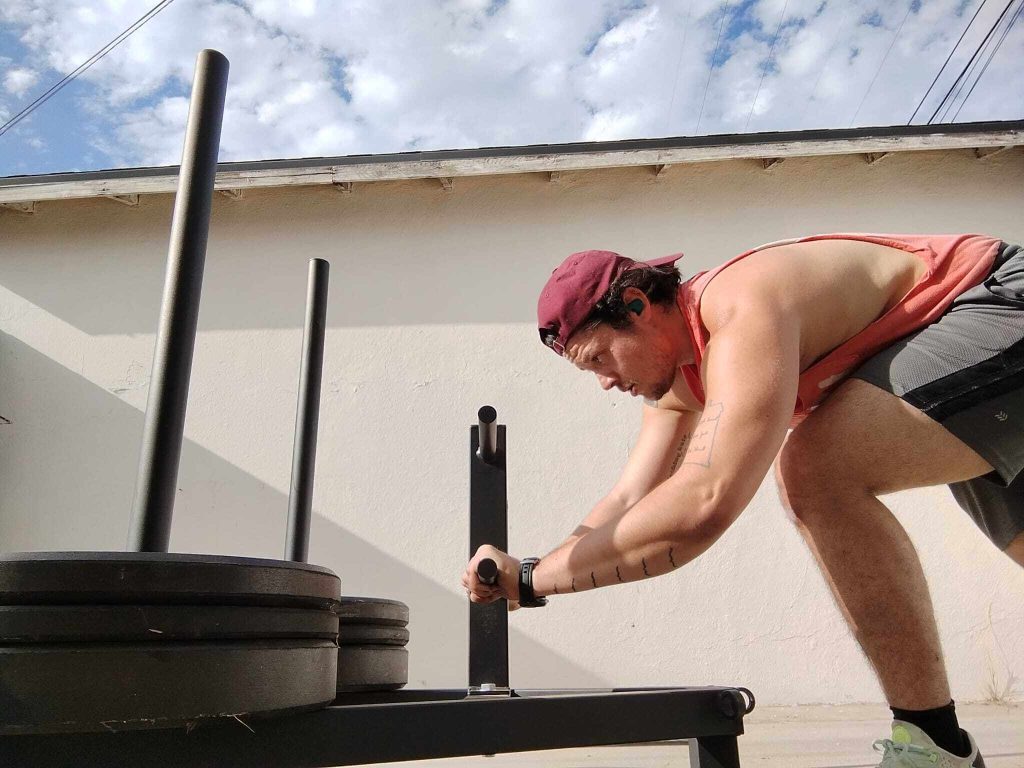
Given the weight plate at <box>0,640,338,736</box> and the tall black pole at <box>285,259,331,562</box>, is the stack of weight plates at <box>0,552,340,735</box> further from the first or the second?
the tall black pole at <box>285,259,331,562</box>

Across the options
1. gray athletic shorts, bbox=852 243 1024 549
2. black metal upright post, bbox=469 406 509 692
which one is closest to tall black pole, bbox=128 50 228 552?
black metal upright post, bbox=469 406 509 692

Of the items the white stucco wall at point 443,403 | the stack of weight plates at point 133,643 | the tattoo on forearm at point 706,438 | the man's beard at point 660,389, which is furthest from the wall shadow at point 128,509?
the stack of weight plates at point 133,643

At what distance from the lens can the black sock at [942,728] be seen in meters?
1.16

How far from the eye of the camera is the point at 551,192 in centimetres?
379

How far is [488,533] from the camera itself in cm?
164

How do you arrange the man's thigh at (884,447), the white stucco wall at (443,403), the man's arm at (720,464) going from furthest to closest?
1. the white stucco wall at (443,403)
2. the man's thigh at (884,447)
3. the man's arm at (720,464)

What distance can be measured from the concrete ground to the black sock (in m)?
0.80

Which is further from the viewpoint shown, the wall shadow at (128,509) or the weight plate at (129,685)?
the wall shadow at (128,509)

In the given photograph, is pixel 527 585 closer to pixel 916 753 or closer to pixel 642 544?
pixel 642 544

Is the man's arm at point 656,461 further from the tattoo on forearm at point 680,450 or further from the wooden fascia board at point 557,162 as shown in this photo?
the wooden fascia board at point 557,162

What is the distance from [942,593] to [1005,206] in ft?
6.21

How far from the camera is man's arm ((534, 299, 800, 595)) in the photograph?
3.51 feet

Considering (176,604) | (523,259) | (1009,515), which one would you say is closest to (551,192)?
(523,259)

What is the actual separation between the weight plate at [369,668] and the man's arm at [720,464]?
1.68 feet
